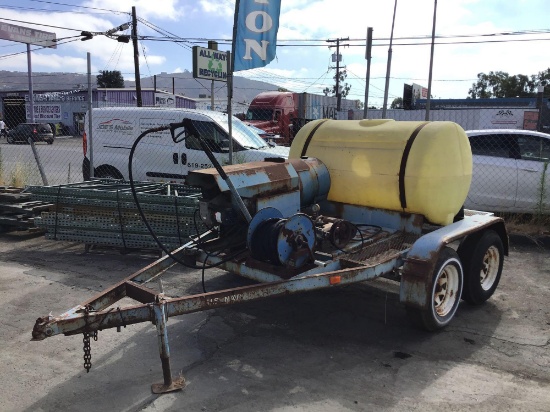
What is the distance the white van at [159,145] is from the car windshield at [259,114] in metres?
14.1

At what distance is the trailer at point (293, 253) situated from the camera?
3547 mm

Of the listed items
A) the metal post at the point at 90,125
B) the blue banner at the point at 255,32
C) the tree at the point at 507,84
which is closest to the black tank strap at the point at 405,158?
the blue banner at the point at 255,32

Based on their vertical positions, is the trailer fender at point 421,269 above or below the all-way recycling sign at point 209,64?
below

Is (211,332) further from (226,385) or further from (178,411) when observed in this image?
(178,411)

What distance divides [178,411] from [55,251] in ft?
15.3

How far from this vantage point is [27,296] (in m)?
5.30

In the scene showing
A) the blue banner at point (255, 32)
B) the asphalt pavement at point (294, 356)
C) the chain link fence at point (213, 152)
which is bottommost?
the asphalt pavement at point (294, 356)

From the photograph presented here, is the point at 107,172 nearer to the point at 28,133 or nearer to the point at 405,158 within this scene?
the point at 405,158

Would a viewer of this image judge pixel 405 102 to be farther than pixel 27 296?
Yes

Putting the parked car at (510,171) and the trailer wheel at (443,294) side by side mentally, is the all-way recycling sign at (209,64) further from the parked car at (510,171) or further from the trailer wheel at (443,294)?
the trailer wheel at (443,294)

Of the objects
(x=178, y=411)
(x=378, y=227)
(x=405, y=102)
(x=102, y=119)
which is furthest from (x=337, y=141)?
(x=405, y=102)

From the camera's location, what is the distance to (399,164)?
484cm

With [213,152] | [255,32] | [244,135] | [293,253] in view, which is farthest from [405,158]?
[244,135]

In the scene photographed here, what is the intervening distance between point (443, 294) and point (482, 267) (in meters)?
0.84
